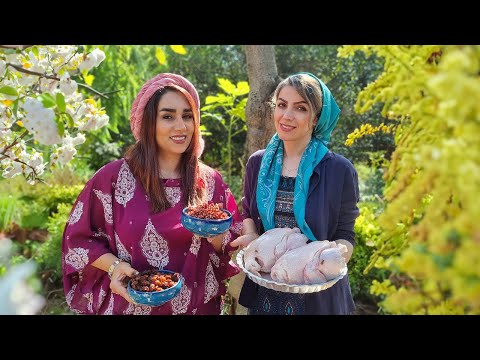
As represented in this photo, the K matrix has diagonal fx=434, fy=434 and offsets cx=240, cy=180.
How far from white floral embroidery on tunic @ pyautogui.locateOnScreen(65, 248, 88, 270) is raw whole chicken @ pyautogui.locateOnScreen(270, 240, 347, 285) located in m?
0.80

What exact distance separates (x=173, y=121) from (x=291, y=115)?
0.48 meters

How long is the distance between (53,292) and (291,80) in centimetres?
323

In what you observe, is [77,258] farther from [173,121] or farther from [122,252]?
[173,121]

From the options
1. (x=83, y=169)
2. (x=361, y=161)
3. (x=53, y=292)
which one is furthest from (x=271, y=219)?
(x=83, y=169)

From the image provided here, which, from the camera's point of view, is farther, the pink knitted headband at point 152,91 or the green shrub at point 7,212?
the green shrub at point 7,212

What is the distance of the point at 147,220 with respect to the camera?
1.74 m

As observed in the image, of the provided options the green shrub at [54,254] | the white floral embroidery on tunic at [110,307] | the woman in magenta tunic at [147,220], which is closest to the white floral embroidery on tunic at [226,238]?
the woman in magenta tunic at [147,220]

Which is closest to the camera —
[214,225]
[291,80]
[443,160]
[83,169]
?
[443,160]

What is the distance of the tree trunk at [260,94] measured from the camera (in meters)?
2.57

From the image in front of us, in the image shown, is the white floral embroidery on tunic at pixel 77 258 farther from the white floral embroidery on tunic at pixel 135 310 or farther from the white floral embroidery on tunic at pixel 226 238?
the white floral embroidery on tunic at pixel 226 238

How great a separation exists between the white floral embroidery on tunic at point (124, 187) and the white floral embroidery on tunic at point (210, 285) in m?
0.45

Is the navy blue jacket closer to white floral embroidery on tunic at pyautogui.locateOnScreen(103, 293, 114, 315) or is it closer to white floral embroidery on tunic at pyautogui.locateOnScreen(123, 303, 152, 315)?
white floral embroidery on tunic at pyautogui.locateOnScreen(123, 303, 152, 315)

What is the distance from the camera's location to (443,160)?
0.53 metres

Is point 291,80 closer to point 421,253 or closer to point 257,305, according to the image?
point 257,305
